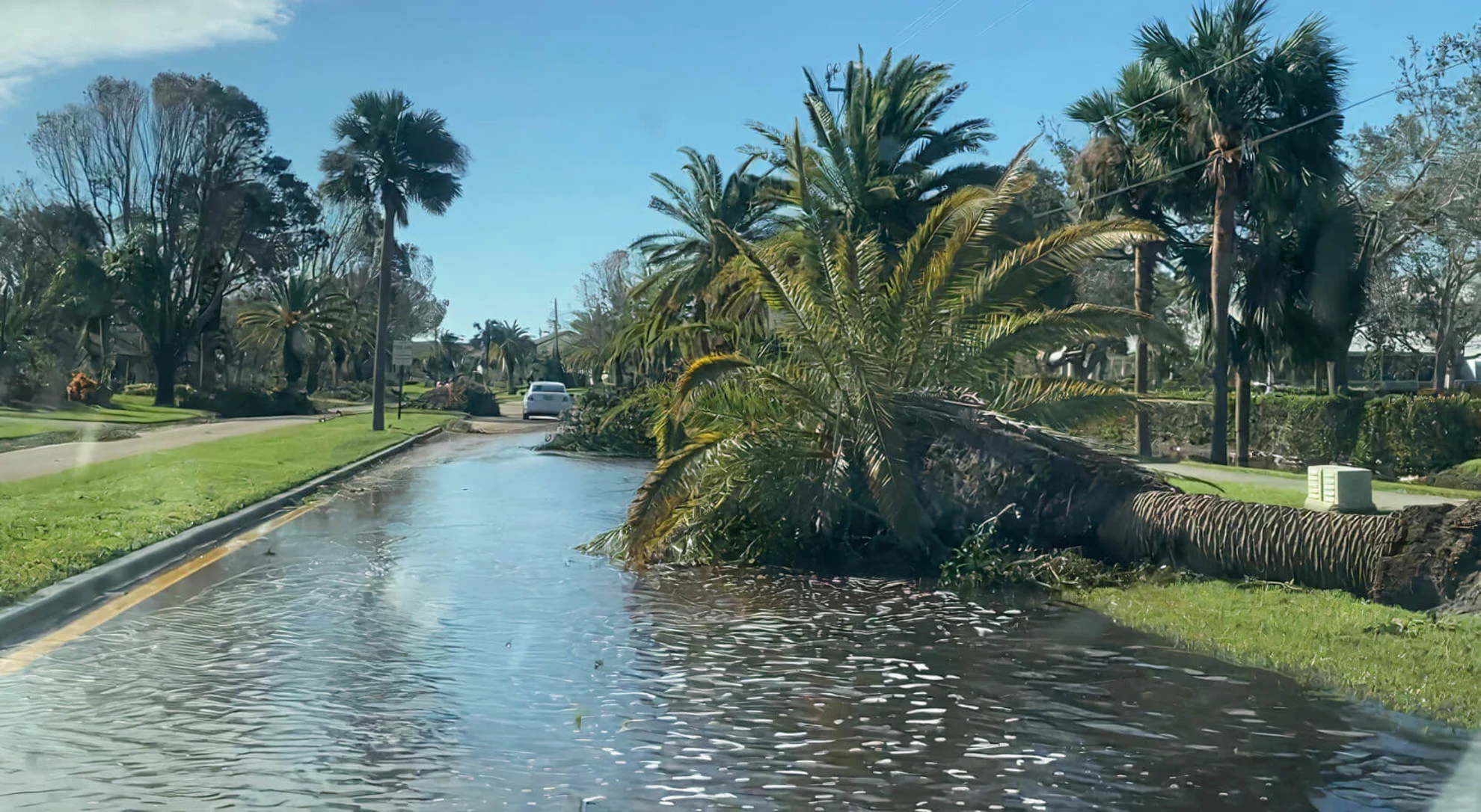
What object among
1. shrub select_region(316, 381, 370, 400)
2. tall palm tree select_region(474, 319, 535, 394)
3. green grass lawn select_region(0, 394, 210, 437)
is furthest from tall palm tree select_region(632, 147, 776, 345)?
tall palm tree select_region(474, 319, 535, 394)

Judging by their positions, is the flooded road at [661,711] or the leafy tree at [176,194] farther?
the leafy tree at [176,194]

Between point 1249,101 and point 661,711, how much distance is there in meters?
21.6

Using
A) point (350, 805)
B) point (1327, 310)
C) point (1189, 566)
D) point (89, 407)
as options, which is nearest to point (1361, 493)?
point (1189, 566)

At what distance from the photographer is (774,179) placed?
1261 inches

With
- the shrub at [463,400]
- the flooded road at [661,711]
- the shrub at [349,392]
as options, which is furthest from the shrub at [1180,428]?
the shrub at [349,392]

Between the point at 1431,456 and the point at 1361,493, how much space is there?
15.1 metres

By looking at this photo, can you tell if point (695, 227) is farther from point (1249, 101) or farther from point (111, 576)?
point (111, 576)

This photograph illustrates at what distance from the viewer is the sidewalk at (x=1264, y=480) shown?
Answer: 16253 mm

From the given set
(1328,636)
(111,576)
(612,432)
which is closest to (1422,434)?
(612,432)

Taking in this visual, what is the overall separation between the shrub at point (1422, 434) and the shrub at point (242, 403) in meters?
40.5

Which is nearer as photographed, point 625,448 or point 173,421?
point 625,448

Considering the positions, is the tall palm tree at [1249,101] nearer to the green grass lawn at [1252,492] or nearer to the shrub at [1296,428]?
the shrub at [1296,428]

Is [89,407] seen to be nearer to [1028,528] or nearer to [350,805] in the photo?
[1028,528]

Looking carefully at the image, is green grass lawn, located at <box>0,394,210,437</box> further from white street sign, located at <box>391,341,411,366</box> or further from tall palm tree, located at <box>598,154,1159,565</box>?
tall palm tree, located at <box>598,154,1159,565</box>
